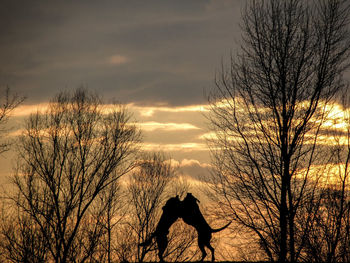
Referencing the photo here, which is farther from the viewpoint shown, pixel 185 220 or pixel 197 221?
pixel 185 220

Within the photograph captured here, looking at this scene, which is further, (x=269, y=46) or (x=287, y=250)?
(x=269, y=46)

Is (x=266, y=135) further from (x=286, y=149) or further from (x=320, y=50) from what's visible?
(x=320, y=50)

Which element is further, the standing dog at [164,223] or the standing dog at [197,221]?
the standing dog at [164,223]

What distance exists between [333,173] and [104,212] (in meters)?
16.5

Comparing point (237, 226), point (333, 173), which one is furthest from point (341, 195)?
point (237, 226)

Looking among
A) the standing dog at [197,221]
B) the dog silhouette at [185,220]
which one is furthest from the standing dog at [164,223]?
the standing dog at [197,221]

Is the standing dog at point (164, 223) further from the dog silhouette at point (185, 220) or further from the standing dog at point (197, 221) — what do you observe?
the standing dog at point (197, 221)

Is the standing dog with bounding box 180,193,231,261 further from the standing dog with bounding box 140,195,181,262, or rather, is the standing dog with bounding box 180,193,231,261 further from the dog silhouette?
the standing dog with bounding box 140,195,181,262

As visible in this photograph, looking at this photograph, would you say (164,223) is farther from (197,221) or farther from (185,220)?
(197,221)

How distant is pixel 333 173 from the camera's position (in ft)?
40.8

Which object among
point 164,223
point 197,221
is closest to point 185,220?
point 197,221

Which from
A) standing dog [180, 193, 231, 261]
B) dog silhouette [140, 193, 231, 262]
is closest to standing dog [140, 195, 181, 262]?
dog silhouette [140, 193, 231, 262]

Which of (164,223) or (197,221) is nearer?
(197,221)

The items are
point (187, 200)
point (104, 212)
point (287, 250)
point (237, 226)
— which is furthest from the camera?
point (104, 212)
